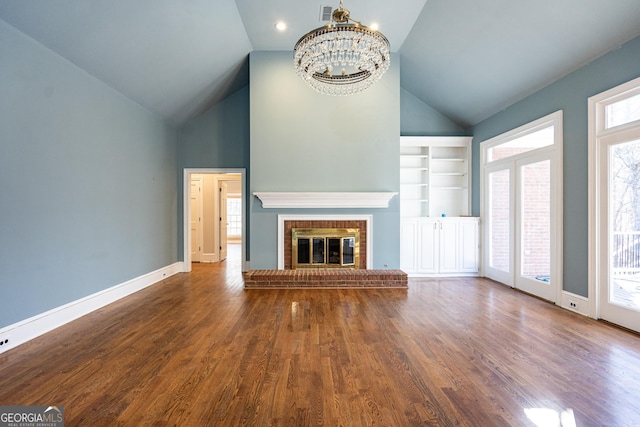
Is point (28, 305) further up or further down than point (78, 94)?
further down

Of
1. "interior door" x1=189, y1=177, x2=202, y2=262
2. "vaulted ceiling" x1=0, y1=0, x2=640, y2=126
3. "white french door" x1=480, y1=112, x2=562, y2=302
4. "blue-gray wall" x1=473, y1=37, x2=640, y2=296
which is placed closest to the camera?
"vaulted ceiling" x1=0, y1=0, x2=640, y2=126

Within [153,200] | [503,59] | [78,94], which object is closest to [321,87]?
[503,59]

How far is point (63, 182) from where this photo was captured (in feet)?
9.89

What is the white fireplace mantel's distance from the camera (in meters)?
4.76

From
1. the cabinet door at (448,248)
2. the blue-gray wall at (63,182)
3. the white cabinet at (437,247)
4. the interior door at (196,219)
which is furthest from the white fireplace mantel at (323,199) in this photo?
the interior door at (196,219)

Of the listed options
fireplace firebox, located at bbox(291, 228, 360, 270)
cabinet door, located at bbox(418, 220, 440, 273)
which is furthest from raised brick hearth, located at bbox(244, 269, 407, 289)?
cabinet door, located at bbox(418, 220, 440, 273)

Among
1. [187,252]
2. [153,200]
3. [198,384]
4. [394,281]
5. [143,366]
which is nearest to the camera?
[198,384]

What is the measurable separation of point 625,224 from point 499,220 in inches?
74.2

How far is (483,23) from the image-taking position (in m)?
3.42

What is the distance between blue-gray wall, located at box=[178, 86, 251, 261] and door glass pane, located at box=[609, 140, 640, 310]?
5086mm

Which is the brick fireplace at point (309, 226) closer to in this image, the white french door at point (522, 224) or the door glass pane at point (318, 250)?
the door glass pane at point (318, 250)

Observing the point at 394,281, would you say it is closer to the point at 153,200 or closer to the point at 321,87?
the point at 321,87

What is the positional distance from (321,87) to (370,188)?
82.4 inches

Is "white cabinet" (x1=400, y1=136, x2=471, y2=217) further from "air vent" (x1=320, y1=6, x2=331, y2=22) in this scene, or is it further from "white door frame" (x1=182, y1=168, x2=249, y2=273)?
"white door frame" (x1=182, y1=168, x2=249, y2=273)
